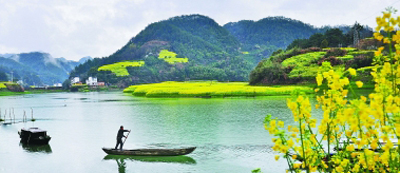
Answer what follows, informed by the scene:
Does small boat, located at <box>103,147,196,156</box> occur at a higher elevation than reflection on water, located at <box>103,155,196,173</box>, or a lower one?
higher

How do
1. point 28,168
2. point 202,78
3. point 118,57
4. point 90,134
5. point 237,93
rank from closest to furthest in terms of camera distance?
point 28,168
point 90,134
point 237,93
point 202,78
point 118,57

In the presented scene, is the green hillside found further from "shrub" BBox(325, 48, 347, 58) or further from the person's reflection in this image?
the person's reflection

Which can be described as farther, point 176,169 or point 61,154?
point 61,154

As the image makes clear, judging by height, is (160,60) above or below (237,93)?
above

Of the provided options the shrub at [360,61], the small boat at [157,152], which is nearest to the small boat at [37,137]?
the small boat at [157,152]

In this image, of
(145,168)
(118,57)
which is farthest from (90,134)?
(118,57)

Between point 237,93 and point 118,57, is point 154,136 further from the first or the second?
point 118,57

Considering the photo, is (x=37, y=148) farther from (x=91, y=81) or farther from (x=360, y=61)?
(x=91, y=81)

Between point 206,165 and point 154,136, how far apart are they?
7520 mm

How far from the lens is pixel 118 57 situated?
187000 millimetres

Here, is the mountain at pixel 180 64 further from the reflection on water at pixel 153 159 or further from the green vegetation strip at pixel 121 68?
the reflection on water at pixel 153 159

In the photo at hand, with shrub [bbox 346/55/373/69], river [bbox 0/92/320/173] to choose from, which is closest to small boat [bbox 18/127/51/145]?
river [bbox 0/92/320/173]

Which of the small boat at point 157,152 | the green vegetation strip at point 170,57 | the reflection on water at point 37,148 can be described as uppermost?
the green vegetation strip at point 170,57

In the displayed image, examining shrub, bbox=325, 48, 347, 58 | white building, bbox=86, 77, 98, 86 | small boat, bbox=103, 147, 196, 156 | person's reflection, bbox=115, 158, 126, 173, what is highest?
Result: shrub, bbox=325, 48, 347, 58
